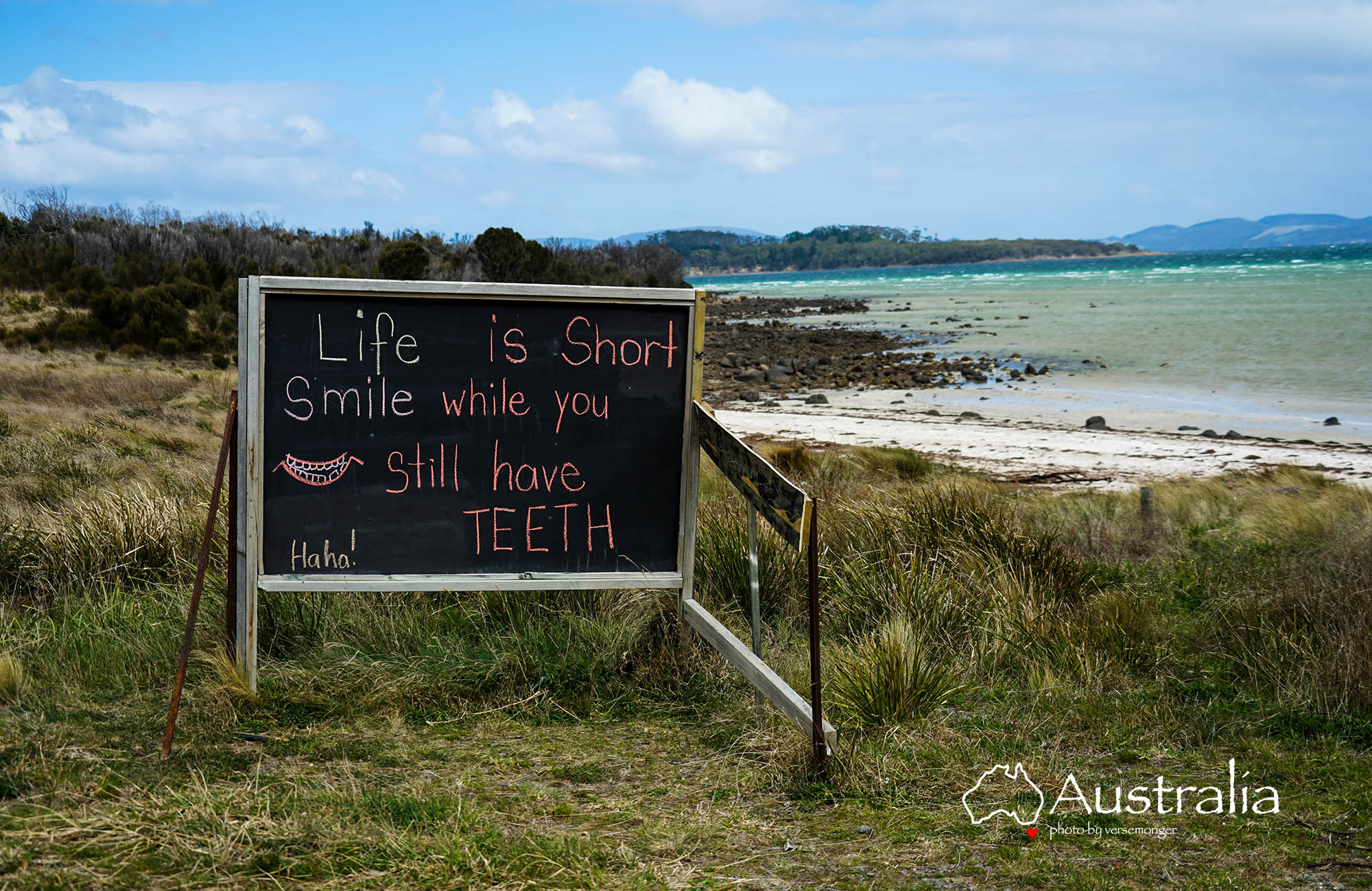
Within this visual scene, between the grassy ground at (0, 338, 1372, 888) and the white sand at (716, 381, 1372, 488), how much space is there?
825cm

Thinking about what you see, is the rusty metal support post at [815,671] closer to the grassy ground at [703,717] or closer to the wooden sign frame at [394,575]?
the grassy ground at [703,717]

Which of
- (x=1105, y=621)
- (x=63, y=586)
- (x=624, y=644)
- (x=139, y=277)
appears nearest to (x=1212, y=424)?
(x=1105, y=621)

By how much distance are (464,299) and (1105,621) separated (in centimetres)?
336

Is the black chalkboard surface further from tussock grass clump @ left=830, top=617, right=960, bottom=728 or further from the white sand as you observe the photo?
the white sand

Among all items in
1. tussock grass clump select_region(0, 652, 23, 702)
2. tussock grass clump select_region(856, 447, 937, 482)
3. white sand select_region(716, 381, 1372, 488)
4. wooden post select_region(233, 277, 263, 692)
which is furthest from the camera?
white sand select_region(716, 381, 1372, 488)

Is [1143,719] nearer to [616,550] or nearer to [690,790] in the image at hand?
[690,790]

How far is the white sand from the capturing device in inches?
575

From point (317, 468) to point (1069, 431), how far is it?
16.8 m

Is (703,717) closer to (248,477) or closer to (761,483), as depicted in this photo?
(761,483)

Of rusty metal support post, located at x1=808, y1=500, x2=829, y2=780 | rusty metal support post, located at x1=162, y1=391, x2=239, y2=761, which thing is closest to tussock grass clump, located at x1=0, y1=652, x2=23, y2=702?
rusty metal support post, located at x1=162, y1=391, x2=239, y2=761

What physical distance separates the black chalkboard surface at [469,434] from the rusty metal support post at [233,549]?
0.11 meters

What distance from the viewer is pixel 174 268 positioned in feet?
84.9

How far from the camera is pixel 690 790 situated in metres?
3.48

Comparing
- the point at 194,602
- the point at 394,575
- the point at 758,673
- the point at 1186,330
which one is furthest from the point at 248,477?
the point at 1186,330
